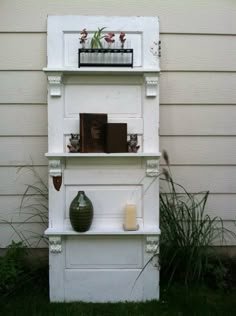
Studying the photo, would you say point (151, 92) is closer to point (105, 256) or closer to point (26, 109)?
point (26, 109)

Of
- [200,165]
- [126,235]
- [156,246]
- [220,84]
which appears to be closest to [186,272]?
[156,246]

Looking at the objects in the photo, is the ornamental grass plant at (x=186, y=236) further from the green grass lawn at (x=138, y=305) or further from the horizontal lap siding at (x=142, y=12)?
the horizontal lap siding at (x=142, y=12)

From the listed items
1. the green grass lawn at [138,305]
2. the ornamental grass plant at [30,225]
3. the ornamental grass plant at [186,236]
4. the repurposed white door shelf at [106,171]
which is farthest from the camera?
the ornamental grass plant at [30,225]

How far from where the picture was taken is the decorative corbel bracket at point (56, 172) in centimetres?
223

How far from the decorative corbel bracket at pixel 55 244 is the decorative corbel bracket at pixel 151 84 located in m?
A: 1.06

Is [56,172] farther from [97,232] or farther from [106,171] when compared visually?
[97,232]

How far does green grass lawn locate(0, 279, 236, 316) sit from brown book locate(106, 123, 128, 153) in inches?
37.8

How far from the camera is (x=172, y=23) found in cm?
249

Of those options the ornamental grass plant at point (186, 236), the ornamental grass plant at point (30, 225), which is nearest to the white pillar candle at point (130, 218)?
the ornamental grass plant at point (186, 236)

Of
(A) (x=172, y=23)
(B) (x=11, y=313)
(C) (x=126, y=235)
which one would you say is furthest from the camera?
(A) (x=172, y=23)

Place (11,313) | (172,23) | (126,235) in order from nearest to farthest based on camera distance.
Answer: (11,313)
(126,235)
(172,23)

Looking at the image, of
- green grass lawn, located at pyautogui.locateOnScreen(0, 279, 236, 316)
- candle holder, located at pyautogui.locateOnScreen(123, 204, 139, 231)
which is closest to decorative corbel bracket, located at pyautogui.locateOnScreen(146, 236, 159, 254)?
candle holder, located at pyautogui.locateOnScreen(123, 204, 139, 231)

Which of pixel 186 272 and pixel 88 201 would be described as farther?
pixel 186 272

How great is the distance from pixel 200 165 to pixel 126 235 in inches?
30.2
